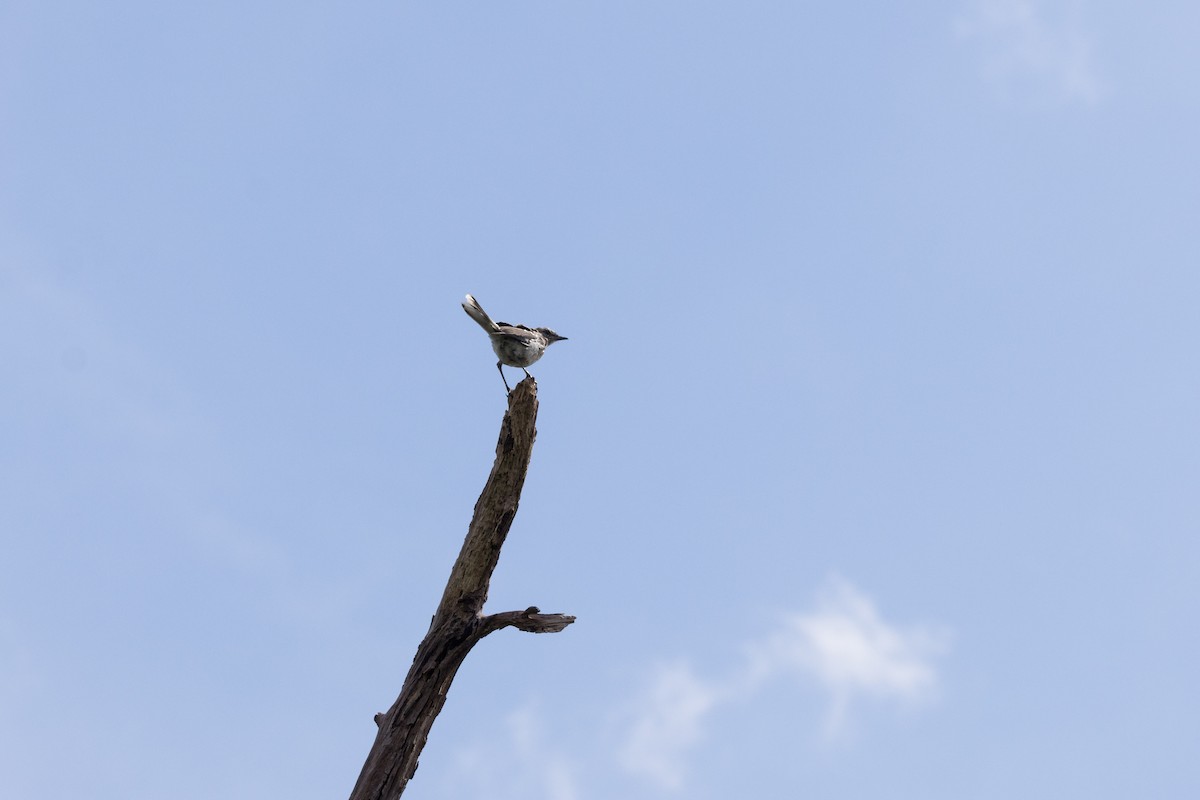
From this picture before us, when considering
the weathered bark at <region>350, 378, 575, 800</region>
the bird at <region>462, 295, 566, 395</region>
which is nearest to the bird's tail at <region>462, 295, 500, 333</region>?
the bird at <region>462, 295, 566, 395</region>

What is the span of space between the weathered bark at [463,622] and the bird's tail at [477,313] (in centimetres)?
359

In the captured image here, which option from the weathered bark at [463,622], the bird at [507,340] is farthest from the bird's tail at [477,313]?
the weathered bark at [463,622]

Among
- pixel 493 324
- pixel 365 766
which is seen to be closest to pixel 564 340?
pixel 493 324

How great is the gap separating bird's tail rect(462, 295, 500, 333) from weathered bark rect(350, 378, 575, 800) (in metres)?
3.59

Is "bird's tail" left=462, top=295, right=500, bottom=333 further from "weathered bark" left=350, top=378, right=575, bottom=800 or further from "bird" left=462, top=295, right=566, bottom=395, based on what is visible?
"weathered bark" left=350, top=378, right=575, bottom=800

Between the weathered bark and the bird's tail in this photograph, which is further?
the bird's tail

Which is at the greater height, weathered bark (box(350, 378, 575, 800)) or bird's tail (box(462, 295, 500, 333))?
bird's tail (box(462, 295, 500, 333))

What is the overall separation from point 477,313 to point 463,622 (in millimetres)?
5149

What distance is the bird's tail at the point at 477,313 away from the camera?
13.9m

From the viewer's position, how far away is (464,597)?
404 inches

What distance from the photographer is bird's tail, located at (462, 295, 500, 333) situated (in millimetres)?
13859

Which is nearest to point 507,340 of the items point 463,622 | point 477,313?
point 477,313

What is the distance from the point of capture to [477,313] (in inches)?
546

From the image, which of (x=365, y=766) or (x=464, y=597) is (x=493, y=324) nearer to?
(x=464, y=597)
